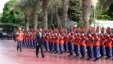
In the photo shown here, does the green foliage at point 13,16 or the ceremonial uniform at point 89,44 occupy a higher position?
the ceremonial uniform at point 89,44

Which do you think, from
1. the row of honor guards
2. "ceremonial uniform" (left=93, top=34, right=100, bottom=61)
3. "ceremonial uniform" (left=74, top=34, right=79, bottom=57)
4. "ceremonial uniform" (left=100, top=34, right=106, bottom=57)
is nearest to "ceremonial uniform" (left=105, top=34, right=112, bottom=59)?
the row of honor guards

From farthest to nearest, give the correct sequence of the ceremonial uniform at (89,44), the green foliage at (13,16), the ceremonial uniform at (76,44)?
the green foliage at (13,16), the ceremonial uniform at (76,44), the ceremonial uniform at (89,44)

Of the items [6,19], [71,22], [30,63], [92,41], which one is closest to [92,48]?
[92,41]

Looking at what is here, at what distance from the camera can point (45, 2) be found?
44.6 m

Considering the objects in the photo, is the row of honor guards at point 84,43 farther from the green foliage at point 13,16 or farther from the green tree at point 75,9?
the green foliage at point 13,16

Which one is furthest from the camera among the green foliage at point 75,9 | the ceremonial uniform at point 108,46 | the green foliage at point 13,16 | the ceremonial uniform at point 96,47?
the green foliage at point 13,16

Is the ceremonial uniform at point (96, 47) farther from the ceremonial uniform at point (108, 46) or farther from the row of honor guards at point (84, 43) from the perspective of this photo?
the ceremonial uniform at point (108, 46)

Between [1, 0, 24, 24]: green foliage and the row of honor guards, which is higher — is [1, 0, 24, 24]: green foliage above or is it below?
below

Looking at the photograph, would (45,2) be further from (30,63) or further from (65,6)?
(30,63)

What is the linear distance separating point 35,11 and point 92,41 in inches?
1094

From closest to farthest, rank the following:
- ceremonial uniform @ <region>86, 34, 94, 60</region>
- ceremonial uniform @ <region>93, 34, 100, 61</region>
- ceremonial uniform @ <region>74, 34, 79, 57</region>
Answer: ceremonial uniform @ <region>93, 34, 100, 61</region> → ceremonial uniform @ <region>86, 34, 94, 60</region> → ceremonial uniform @ <region>74, 34, 79, 57</region>

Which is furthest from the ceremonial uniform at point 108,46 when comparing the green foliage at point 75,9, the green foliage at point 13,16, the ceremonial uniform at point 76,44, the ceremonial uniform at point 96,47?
the green foliage at point 13,16

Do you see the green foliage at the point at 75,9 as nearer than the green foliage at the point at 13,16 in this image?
Yes

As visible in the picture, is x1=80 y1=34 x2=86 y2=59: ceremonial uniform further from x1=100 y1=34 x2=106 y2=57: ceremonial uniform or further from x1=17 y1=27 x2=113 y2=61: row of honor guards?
x1=100 y1=34 x2=106 y2=57: ceremonial uniform
